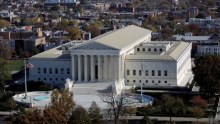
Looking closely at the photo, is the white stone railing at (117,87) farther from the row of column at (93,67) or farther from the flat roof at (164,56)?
the flat roof at (164,56)

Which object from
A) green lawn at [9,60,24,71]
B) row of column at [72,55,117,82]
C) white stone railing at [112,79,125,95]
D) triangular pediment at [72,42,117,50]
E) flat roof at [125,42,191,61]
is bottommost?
green lawn at [9,60,24,71]

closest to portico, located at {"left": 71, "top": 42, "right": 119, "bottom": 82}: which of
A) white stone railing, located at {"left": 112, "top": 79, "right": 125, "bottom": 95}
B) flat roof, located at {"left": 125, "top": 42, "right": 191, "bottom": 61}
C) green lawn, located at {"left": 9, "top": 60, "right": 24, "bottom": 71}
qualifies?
white stone railing, located at {"left": 112, "top": 79, "right": 125, "bottom": 95}

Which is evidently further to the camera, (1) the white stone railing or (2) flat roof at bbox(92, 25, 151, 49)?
(2) flat roof at bbox(92, 25, 151, 49)

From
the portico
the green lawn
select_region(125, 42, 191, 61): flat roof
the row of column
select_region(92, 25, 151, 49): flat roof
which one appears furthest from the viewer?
the green lawn

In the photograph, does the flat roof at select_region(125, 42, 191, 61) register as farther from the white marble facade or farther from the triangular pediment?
the triangular pediment

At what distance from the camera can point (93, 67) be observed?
59.0 m

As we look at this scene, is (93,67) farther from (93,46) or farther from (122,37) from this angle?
(122,37)

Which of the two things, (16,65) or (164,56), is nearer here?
(164,56)

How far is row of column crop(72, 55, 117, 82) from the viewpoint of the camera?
58.7 m

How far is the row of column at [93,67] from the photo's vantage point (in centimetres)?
5869

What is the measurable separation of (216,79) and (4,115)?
19.2 m

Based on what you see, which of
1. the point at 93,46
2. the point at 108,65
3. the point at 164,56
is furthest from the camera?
the point at 164,56

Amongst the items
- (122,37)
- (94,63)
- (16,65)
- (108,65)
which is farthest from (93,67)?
(16,65)

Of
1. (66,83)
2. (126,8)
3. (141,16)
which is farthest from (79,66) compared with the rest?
(126,8)
